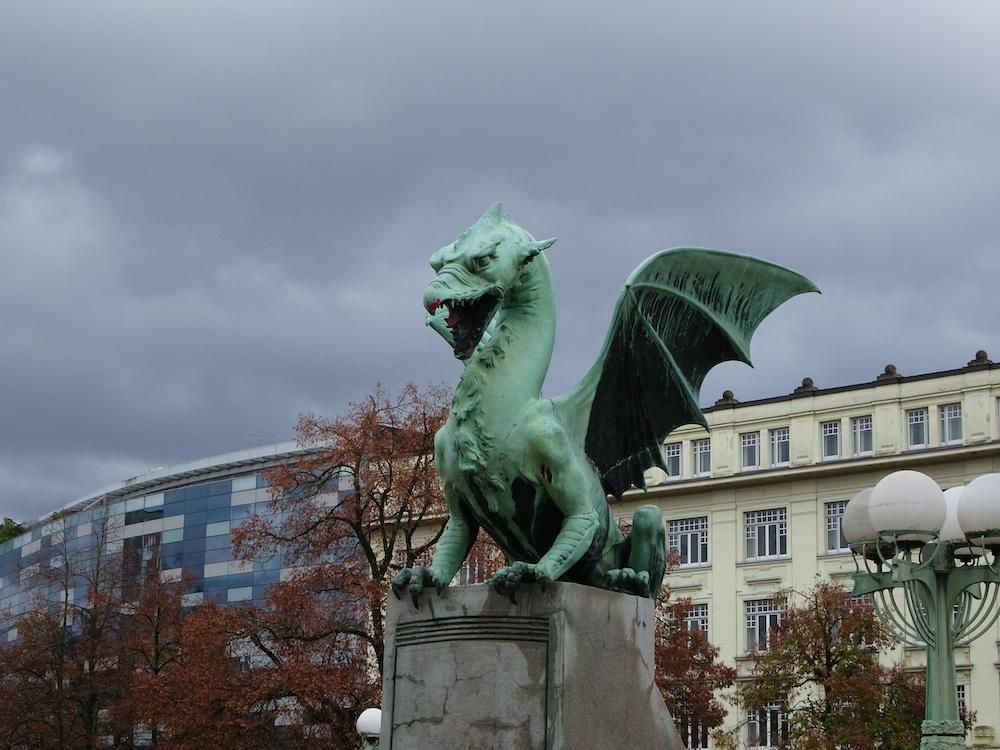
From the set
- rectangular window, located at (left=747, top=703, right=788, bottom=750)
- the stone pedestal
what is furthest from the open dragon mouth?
rectangular window, located at (left=747, top=703, right=788, bottom=750)

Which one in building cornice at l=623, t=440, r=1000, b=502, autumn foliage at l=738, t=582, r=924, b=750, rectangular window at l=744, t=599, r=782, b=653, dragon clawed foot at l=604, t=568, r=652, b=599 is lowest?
dragon clawed foot at l=604, t=568, r=652, b=599

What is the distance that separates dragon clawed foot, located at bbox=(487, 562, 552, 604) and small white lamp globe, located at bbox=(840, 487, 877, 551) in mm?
7628

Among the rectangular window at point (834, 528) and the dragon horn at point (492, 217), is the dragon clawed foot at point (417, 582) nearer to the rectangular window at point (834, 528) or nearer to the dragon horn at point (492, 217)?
the dragon horn at point (492, 217)

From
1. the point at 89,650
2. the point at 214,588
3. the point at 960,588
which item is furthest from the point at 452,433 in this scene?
the point at 214,588

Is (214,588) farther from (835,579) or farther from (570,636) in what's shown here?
(570,636)

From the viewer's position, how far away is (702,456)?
52594 mm

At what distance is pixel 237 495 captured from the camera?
70312 millimetres

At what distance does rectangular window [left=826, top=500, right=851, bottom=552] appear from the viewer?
164ft

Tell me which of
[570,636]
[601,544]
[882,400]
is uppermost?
[882,400]

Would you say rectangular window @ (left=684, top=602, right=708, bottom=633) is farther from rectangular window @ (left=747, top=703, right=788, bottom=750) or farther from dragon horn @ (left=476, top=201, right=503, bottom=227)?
dragon horn @ (left=476, top=201, right=503, bottom=227)

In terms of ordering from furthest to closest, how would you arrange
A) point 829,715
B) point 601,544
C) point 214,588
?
point 214,588 < point 829,715 < point 601,544

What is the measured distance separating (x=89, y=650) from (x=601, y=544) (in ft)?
99.4

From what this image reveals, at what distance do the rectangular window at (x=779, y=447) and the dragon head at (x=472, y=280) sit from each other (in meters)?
Result: 43.3

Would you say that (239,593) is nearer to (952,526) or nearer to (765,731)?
(765,731)
